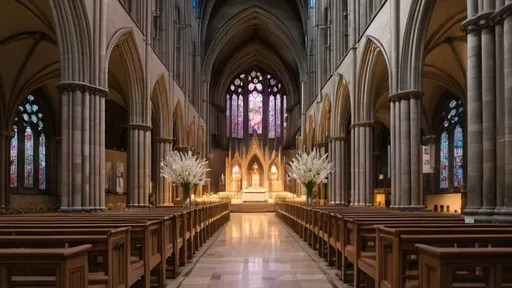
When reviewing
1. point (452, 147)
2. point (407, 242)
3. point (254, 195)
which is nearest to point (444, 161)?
point (452, 147)

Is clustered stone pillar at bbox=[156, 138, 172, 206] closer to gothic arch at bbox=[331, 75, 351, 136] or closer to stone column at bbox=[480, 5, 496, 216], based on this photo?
gothic arch at bbox=[331, 75, 351, 136]

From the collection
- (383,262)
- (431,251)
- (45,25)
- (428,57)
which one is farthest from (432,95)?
(431,251)

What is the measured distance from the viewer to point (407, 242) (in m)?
4.90

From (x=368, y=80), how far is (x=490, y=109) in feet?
36.6

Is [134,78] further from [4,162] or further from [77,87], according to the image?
[4,162]

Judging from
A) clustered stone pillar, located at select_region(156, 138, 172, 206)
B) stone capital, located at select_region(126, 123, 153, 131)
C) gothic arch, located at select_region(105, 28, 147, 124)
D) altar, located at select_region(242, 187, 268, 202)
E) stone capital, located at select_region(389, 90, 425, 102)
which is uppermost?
gothic arch, located at select_region(105, 28, 147, 124)

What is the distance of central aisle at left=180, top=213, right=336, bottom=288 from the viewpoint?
807 centimetres

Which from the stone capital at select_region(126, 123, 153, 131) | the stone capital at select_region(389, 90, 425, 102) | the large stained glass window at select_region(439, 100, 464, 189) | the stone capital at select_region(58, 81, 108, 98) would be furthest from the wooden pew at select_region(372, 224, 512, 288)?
the large stained glass window at select_region(439, 100, 464, 189)

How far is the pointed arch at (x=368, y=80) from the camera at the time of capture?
19609 mm

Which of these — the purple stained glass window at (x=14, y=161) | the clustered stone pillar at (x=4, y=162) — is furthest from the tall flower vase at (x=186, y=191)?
the purple stained glass window at (x=14, y=161)

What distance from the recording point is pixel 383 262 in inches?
225

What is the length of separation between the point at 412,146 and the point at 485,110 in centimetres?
597

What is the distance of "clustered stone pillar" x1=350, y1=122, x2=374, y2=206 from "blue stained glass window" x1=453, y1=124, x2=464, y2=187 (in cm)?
777

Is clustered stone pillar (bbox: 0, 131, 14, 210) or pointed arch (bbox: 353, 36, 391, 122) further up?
pointed arch (bbox: 353, 36, 391, 122)
